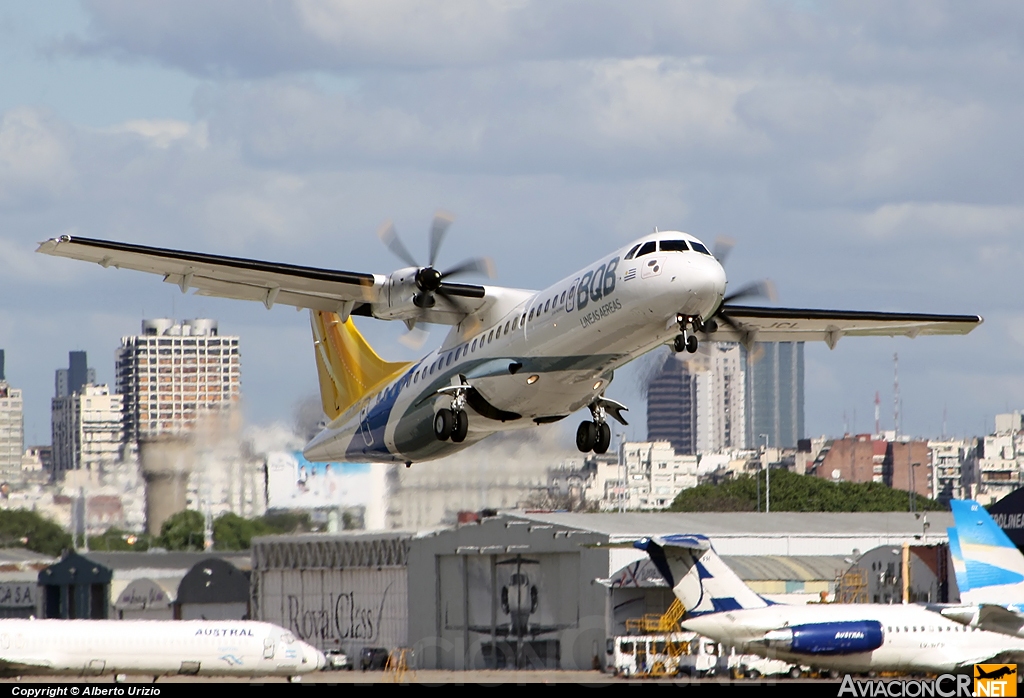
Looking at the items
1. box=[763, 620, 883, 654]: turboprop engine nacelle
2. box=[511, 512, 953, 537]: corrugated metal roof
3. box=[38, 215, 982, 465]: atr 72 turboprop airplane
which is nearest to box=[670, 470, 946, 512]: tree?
box=[511, 512, 953, 537]: corrugated metal roof

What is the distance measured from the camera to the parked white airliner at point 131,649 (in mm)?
37906

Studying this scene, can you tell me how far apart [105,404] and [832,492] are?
10733cm

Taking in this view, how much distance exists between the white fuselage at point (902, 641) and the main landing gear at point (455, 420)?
447 inches

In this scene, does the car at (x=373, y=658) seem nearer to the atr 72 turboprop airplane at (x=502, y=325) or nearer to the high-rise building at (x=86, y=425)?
the atr 72 turboprop airplane at (x=502, y=325)

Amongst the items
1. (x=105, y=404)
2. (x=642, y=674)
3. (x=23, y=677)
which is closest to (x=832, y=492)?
(x=642, y=674)

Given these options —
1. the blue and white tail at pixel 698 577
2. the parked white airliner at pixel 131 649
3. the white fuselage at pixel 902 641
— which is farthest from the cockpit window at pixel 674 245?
the parked white airliner at pixel 131 649

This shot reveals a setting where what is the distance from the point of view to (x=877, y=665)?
108 ft

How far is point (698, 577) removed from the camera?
35625mm

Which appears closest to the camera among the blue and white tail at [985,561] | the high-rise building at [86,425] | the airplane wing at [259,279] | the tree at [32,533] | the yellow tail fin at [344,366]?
the airplane wing at [259,279]

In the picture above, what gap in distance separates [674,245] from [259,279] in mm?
8052

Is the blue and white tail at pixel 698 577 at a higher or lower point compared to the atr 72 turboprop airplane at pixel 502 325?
lower

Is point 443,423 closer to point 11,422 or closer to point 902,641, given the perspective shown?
point 902,641

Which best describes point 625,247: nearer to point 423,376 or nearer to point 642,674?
point 423,376

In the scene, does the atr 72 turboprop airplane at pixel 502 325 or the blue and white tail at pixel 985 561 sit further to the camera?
the blue and white tail at pixel 985 561
